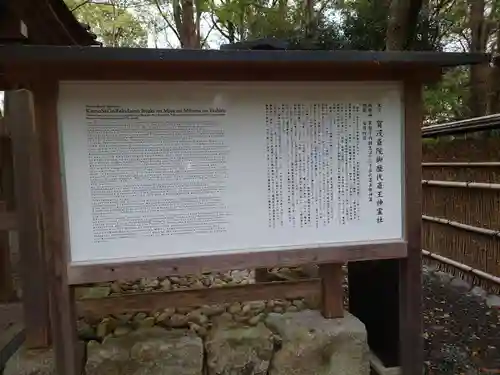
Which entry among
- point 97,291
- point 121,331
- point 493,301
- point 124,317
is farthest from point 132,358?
point 493,301

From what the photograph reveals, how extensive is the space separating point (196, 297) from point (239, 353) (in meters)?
0.48

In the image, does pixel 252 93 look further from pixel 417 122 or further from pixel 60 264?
pixel 60 264

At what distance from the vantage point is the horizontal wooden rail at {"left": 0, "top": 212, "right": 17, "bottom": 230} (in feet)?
11.4

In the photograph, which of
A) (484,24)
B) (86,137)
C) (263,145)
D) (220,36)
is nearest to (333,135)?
(263,145)

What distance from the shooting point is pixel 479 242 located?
234 inches

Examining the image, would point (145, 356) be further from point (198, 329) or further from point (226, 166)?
point (226, 166)

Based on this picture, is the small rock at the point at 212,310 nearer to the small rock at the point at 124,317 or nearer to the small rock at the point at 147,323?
the small rock at the point at 147,323

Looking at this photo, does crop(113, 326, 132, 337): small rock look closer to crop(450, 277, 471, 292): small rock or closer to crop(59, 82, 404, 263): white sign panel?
crop(59, 82, 404, 263): white sign panel

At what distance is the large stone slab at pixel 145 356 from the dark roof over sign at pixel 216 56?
6.03 ft

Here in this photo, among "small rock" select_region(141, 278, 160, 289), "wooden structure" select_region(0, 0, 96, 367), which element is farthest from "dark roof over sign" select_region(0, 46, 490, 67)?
"small rock" select_region(141, 278, 160, 289)

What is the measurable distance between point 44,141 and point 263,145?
1.27m

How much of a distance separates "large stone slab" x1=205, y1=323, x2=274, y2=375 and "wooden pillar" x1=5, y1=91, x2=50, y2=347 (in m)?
1.17

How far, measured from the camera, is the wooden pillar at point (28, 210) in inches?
135

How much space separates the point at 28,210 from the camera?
3.45m
